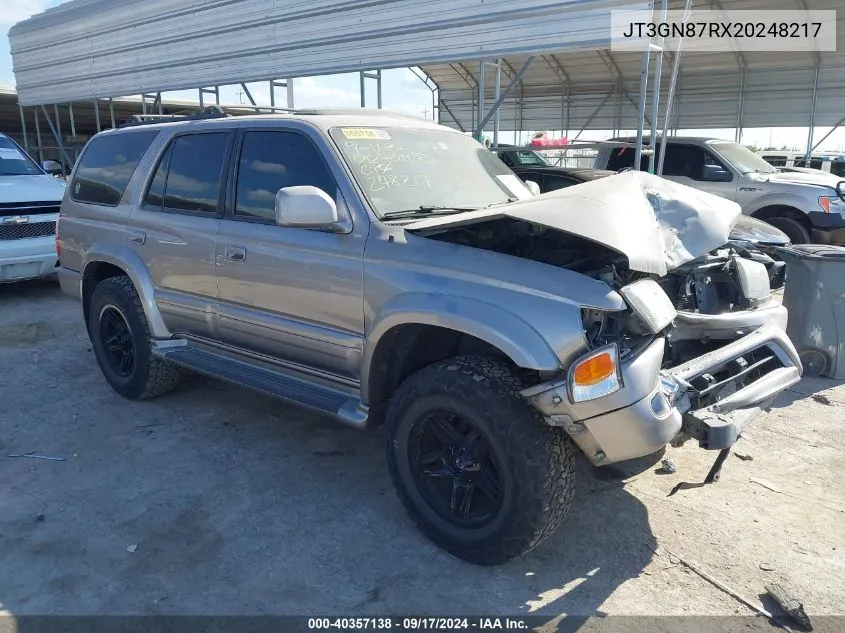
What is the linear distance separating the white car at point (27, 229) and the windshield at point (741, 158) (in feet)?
30.6

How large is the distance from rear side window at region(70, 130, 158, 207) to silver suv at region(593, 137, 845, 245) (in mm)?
7397

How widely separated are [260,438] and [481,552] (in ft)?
6.35

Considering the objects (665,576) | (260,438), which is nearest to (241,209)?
(260,438)

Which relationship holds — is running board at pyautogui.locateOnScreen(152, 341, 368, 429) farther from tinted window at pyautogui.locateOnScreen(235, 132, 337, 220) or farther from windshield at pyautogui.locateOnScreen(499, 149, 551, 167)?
windshield at pyautogui.locateOnScreen(499, 149, 551, 167)

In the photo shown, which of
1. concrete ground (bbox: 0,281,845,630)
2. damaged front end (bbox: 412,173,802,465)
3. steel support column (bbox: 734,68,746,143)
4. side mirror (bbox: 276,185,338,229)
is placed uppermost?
steel support column (bbox: 734,68,746,143)

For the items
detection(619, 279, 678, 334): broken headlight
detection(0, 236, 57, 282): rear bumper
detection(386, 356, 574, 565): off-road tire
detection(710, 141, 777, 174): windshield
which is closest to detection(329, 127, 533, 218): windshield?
detection(386, 356, 574, 565): off-road tire

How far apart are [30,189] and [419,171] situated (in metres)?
6.74

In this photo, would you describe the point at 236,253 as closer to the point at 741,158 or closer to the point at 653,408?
the point at 653,408

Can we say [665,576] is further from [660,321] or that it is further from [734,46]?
[734,46]

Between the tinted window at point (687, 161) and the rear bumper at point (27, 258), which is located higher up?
the tinted window at point (687, 161)

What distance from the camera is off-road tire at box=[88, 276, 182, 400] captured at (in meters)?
4.56

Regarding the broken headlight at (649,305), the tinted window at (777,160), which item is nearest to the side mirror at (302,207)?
the broken headlight at (649,305)

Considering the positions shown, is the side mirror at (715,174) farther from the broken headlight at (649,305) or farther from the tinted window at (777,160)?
the broken headlight at (649,305)

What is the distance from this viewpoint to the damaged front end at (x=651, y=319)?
2580 mm
